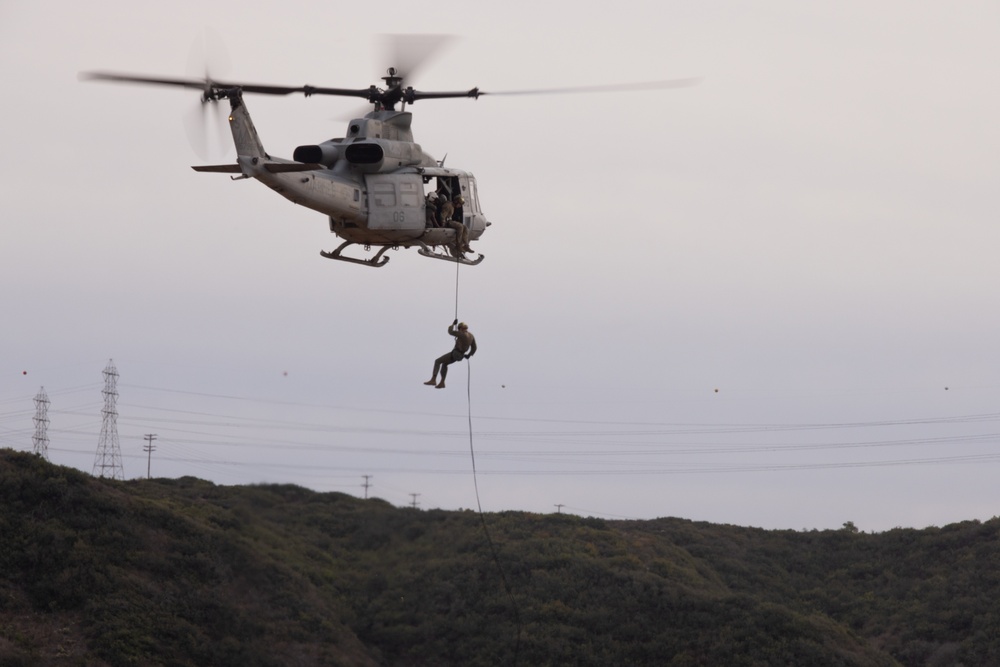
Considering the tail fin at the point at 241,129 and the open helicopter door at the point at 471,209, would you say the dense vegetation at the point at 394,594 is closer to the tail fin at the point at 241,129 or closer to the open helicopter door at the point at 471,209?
the open helicopter door at the point at 471,209

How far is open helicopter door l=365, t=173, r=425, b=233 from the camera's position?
90.3 ft

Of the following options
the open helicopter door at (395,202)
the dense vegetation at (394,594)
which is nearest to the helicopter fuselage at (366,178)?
the open helicopter door at (395,202)

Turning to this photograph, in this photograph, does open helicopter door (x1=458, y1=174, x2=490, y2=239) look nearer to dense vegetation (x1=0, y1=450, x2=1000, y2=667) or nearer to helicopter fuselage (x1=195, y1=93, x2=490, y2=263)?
helicopter fuselage (x1=195, y1=93, x2=490, y2=263)

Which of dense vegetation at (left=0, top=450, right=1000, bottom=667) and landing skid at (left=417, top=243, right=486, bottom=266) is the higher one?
landing skid at (left=417, top=243, right=486, bottom=266)

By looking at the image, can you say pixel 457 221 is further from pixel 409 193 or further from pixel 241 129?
pixel 241 129

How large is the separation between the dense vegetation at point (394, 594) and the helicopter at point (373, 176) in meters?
10.7

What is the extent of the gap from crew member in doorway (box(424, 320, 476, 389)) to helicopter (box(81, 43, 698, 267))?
193 cm

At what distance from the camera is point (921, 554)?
2333 inches

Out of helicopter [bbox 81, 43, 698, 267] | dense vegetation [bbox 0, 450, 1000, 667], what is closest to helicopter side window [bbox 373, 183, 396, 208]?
helicopter [bbox 81, 43, 698, 267]

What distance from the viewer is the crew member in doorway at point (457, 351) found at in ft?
92.8

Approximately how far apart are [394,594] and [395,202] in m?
23.5

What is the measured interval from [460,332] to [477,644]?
21.1m

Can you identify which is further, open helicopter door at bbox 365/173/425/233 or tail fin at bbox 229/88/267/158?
open helicopter door at bbox 365/173/425/233

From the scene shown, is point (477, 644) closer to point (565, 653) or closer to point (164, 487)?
point (565, 653)
